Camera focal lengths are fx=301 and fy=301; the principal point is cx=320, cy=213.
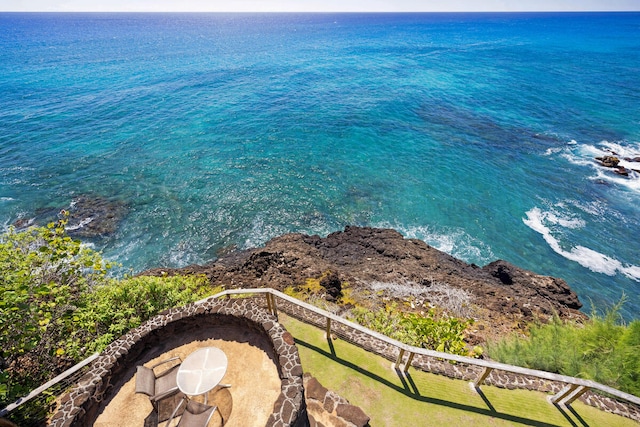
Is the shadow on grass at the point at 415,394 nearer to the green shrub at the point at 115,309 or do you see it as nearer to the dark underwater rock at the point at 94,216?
the green shrub at the point at 115,309

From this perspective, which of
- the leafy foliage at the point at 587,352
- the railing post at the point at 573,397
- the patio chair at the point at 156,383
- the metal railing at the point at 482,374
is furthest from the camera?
the leafy foliage at the point at 587,352

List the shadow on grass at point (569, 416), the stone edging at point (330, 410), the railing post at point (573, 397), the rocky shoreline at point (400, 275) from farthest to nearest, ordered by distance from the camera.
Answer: the rocky shoreline at point (400, 275)
the shadow on grass at point (569, 416)
the railing post at point (573, 397)
the stone edging at point (330, 410)

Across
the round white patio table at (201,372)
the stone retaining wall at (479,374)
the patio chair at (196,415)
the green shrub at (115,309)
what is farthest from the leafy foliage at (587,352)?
the green shrub at (115,309)

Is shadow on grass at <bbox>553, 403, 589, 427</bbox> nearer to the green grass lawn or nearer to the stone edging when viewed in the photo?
the green grass lawn

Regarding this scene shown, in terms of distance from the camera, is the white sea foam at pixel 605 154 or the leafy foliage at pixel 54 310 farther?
the white sea foam at pixel 605 154

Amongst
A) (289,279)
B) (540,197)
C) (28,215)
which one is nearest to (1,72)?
(28,215)


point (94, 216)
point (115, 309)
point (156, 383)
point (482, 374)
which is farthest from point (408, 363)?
point (94, 216)

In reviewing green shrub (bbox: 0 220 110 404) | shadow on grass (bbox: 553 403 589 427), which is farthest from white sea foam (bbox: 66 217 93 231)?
shadow on grass (bbox: 553 403 589 427)
